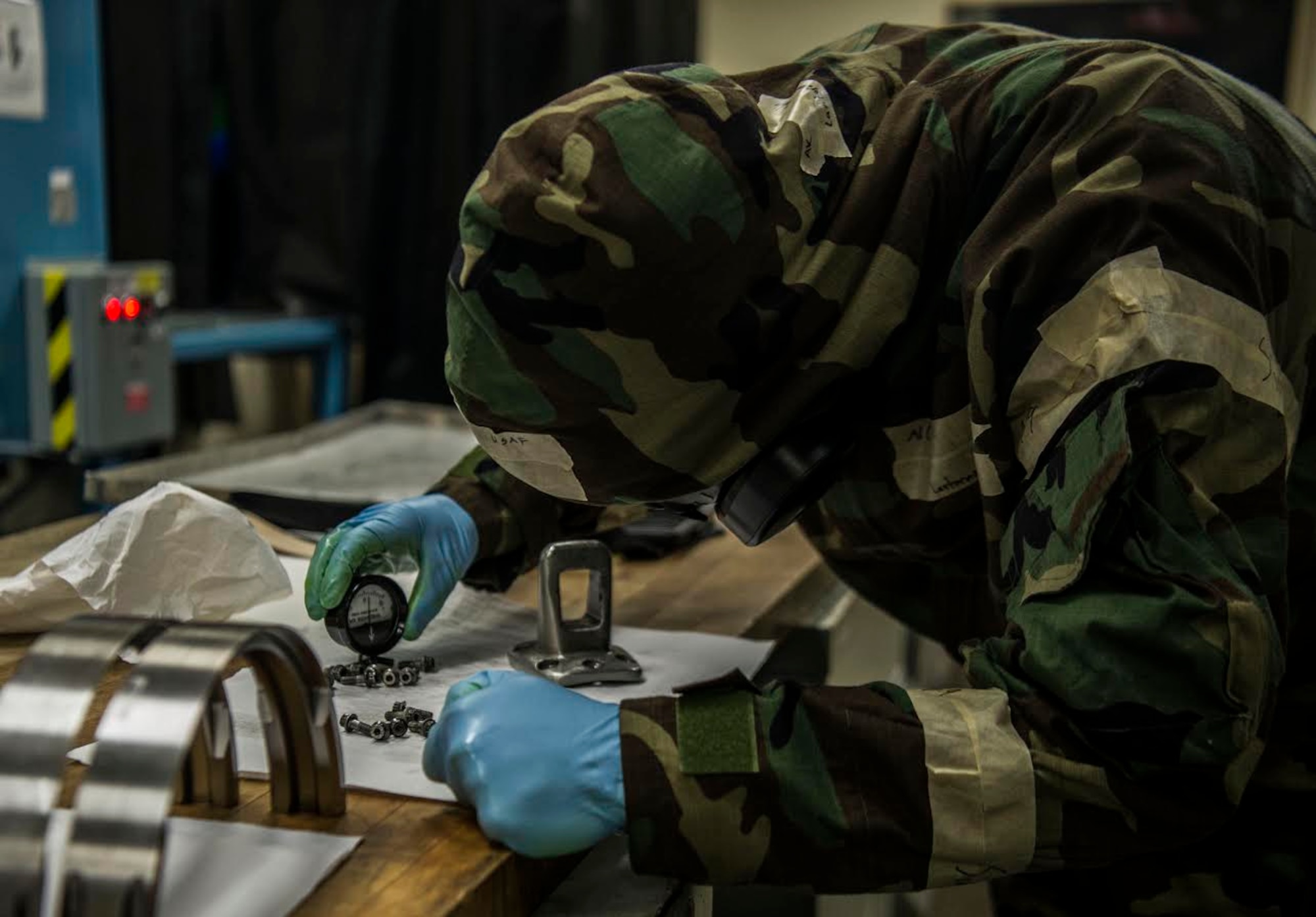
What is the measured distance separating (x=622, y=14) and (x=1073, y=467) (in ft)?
9.52

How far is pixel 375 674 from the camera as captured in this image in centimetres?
102

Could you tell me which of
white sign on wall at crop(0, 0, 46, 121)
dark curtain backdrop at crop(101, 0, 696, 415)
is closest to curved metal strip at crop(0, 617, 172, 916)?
white sign on wall at crop(0, 0, 46, 121)

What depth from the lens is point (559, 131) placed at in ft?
2.82

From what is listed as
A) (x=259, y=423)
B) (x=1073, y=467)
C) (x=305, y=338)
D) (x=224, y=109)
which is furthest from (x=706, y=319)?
(x=224, y=109)

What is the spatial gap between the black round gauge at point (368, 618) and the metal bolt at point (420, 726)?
6.2 inches

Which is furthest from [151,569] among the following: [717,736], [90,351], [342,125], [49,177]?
[342,125]

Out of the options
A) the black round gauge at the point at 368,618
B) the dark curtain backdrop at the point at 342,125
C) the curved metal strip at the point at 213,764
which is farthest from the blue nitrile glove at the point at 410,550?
the dark curtain backdrop at the point at 342,125

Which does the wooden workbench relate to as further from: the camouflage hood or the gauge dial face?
the camouflage hood

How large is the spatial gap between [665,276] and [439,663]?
0.41 metres

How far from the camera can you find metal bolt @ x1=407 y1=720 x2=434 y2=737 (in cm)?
91

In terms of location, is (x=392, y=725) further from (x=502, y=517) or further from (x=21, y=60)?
(x=21, y=60)

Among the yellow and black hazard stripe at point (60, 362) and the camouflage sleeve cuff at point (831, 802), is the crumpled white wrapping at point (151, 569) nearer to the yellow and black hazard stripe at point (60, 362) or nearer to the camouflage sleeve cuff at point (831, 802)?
the camouflage sleeve cuff at point (831, 802)

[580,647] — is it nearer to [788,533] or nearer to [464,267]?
[464,267]

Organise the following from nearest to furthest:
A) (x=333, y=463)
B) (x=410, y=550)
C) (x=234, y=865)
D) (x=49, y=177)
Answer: (x=234, y=865)
(x=410, y=550)
(x=333, y=463)
(x=49, y=177)
